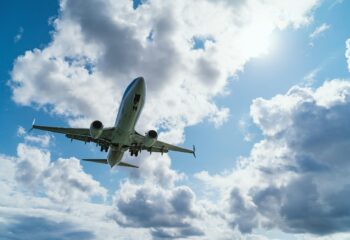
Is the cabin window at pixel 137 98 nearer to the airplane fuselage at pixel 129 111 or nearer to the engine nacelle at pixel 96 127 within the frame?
the airplane fuselage at pixel 129 111


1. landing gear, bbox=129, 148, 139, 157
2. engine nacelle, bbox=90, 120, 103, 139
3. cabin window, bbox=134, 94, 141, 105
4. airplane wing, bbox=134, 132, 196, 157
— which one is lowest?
engine nacelle, bbox=90, 120, 103, 139

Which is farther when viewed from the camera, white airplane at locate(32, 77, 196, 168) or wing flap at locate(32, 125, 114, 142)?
wing flap at locate(32, 125, 114, 142)

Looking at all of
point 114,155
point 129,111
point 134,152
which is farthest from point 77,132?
point 129,111

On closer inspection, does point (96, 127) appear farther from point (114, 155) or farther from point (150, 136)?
point (114, 155)

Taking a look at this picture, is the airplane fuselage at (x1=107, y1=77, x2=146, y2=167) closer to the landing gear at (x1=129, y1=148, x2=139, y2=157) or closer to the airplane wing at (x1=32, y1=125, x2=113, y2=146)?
the airplane wing at (x1=32, y1=125, x2=113, y2=146)

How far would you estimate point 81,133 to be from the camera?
1661 inches

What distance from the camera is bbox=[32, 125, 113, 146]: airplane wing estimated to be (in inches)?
1574

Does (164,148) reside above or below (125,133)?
above

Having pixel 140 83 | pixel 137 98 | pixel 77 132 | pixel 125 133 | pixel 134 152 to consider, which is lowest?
pixel 125 133

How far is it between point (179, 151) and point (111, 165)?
976cm

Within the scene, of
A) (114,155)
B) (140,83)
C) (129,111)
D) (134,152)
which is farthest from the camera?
(134,152)

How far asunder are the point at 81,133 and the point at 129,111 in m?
10.3

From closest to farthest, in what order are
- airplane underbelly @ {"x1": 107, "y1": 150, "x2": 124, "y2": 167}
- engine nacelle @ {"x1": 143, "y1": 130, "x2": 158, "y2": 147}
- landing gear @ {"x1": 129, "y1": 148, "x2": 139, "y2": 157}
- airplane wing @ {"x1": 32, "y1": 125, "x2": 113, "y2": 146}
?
engine nacelle @ {"x1": 143, "y1": 130, "x2": 158, "y2": 147}
airplane wing @ {"x1": 32, "y1": 125, "x2": 113, "y2": 146}
airplane underbelly @ {"x1": 107, "y1": 150, "x2": 124, "y2": 167}
landing gear @ {"x1": 129, "y1": 148, "x2": 139, "y2": 157}

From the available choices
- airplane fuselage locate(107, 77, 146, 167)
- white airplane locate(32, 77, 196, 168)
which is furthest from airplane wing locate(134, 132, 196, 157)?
airplane fuselage locate(107, 77, 146, 167)
